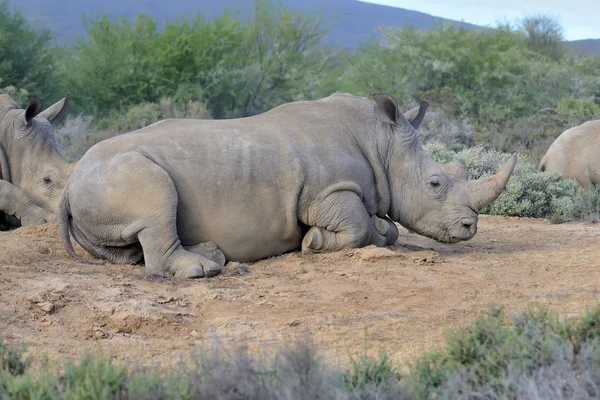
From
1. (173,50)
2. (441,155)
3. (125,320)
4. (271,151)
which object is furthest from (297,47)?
(125,320)

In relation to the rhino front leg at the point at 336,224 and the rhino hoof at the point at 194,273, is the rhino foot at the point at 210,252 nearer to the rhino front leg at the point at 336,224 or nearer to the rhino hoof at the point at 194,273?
the rhino hoof at the point at 194,273

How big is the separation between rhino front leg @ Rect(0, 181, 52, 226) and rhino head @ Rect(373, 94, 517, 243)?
3661 millimetres

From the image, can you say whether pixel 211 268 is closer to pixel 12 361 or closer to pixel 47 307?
pixel 47 307

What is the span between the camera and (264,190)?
7.86 m

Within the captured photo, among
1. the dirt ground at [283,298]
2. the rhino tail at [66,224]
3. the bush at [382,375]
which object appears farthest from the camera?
the rhino tail at [66,224]

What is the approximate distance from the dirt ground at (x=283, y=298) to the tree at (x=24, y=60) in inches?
584

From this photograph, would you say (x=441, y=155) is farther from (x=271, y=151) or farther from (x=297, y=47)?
(x=297, y=47)

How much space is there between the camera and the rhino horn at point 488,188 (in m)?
Answer: 8.31

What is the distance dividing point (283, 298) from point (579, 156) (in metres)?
7.87

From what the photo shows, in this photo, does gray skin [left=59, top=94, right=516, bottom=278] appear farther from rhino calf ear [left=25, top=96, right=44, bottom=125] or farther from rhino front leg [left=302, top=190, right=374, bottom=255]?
rhino calf ear [left=25, top=96, right=44, bottom=125]

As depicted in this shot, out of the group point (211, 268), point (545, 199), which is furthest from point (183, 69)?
point (211, 268)

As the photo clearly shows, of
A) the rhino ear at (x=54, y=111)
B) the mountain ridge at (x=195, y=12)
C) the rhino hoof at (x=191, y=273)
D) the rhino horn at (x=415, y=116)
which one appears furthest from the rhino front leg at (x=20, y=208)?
the mountain ridge at (x=195, y=12)

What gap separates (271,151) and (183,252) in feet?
4.11

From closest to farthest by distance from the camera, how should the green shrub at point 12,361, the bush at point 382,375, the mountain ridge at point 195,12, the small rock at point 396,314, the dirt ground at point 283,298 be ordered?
the bush at point 382,375
the green shrub at point 12,361
the dirt ground at point 283,298
the small rock at point 396,314
the mountain ridge at point 195,12
